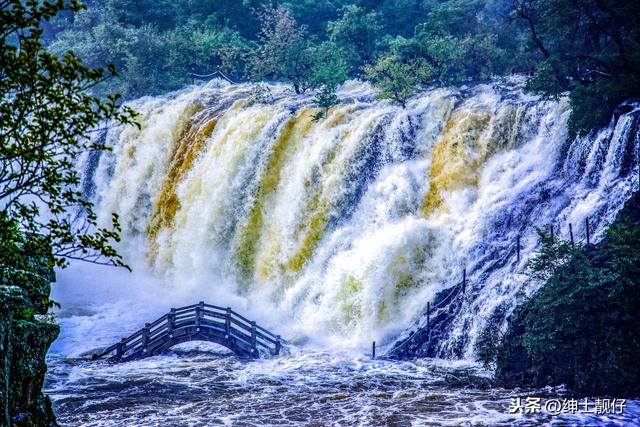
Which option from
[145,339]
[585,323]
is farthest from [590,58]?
[145,339]

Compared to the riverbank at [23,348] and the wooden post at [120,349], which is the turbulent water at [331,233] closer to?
the wooden post at [120,349]

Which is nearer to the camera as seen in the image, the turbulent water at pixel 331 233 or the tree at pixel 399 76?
the turbulent water at pixel 331 233

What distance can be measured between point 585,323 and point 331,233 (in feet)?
34.1

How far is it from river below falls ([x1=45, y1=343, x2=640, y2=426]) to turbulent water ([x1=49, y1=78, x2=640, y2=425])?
0.07 meters

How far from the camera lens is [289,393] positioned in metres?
15.1

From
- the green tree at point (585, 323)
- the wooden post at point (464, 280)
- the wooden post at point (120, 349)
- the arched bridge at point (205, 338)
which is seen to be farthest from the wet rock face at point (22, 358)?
the wooden post at point (464, 280)

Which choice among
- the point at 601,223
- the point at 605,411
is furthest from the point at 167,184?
the point at 605,411

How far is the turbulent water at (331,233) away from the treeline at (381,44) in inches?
47.6

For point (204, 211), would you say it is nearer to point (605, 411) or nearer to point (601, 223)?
point (601, 223)

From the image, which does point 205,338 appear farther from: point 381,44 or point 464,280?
point 381,44

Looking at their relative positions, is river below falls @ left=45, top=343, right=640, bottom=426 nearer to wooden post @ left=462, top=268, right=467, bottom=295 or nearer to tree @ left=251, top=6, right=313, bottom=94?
wooden post @ left=462, top=268, right=467, bottom=295

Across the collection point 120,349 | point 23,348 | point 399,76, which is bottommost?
point 23,348

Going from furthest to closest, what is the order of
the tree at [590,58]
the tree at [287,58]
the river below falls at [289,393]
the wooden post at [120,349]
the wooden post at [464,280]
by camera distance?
1. the tree at [287,58]
2. the wooden post at [120,349]
3. the tree at [590,58]
4. the wooden post at [464,280]
5. the river below falls at [289,393]

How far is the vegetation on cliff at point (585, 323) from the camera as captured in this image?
13.2 m
